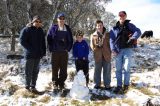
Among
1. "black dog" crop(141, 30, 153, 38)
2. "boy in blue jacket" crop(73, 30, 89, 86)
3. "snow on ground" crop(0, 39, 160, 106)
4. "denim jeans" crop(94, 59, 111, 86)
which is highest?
"black dog" crop(141, 30, 153, 38)

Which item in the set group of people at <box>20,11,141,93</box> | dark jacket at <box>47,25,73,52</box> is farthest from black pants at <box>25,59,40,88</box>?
dark jacket at <box>47,25,73,52</box>

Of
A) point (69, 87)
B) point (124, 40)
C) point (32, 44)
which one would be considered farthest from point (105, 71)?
point (32, 44)

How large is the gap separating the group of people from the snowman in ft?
1.76

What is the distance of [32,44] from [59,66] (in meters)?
1.16

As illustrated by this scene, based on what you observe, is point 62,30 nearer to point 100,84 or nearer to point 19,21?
Result: point 100,84

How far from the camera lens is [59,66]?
42.7 ft

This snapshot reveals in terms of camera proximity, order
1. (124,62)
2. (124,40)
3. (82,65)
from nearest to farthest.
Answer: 1. (124,40)
2. (124,62)
3. (82,65)

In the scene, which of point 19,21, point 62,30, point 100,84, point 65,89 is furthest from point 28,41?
point 19,21

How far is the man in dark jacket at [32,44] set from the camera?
1262 centimetres

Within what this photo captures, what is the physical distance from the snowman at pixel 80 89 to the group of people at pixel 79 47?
538 millimetres

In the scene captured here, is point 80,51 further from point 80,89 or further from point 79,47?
point 80,89

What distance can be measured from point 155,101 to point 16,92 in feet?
15.0

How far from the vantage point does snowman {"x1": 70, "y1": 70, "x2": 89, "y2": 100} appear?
40.8 ft

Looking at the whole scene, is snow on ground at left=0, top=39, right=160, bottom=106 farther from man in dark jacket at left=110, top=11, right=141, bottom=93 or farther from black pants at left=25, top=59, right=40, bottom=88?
man in dark jacket at left=110, top=11, right=141, bottom=93
